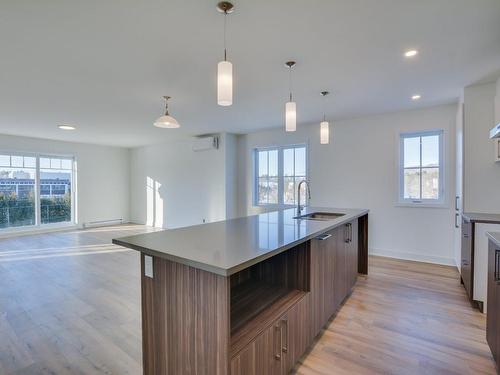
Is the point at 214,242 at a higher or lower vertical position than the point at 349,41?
lower

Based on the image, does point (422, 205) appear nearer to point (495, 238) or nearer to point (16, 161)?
point (495, 238)

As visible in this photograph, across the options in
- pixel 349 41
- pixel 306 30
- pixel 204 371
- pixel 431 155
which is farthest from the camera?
pixel 431 155

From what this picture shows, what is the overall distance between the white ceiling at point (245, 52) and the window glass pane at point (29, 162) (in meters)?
2.96

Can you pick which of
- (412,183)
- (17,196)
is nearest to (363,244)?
(412,183)

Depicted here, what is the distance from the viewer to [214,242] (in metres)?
1.54

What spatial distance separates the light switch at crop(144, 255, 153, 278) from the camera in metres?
1.49

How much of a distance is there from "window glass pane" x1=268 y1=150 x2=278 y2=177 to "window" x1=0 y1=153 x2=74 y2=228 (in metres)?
5.53

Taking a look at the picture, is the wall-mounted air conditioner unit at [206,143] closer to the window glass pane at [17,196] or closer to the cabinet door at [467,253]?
the window glass pane at [17,196]

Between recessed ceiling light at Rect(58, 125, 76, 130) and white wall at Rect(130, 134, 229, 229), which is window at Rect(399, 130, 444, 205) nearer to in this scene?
white wall at Rect(130, 134, 229, 229)

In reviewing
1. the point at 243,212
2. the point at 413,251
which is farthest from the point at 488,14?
the point at 243,212

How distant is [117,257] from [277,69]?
389 centimetres

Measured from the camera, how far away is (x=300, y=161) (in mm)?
5488

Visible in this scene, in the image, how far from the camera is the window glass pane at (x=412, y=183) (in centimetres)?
425

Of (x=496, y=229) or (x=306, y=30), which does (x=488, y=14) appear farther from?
(x=496, y=229)
